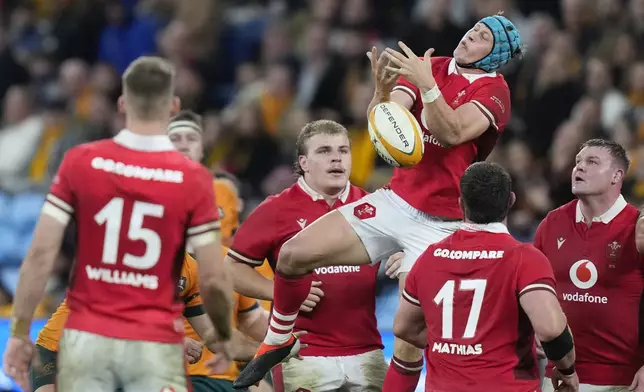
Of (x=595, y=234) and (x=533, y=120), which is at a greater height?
(x=533, y=120)

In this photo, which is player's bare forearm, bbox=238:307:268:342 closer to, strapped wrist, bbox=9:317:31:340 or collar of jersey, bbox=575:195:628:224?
collar of jersey, bbox=575:195:628:224

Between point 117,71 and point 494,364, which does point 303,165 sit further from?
point 117,71

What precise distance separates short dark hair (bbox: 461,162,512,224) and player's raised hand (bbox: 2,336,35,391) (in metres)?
2.14

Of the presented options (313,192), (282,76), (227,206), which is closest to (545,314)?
(313,192)

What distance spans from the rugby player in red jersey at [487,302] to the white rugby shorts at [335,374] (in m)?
1.13

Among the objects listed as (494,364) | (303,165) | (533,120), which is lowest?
(494,364)

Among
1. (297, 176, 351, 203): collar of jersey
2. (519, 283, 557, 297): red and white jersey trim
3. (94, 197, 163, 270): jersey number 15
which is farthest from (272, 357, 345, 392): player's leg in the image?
(94, 197, 163, 270): jersey number 15

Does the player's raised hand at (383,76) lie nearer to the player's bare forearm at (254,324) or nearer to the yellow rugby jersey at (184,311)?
the yellow rugby jersey at (184,311)

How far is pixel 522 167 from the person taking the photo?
11.7 metres

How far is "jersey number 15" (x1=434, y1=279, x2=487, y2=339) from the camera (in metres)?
5.99

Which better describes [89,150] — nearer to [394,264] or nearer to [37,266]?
[37,266]

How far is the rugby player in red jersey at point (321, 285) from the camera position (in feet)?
23.9

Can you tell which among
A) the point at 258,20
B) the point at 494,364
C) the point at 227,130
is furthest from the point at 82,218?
the point at 258,20

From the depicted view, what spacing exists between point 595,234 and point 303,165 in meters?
1.74
